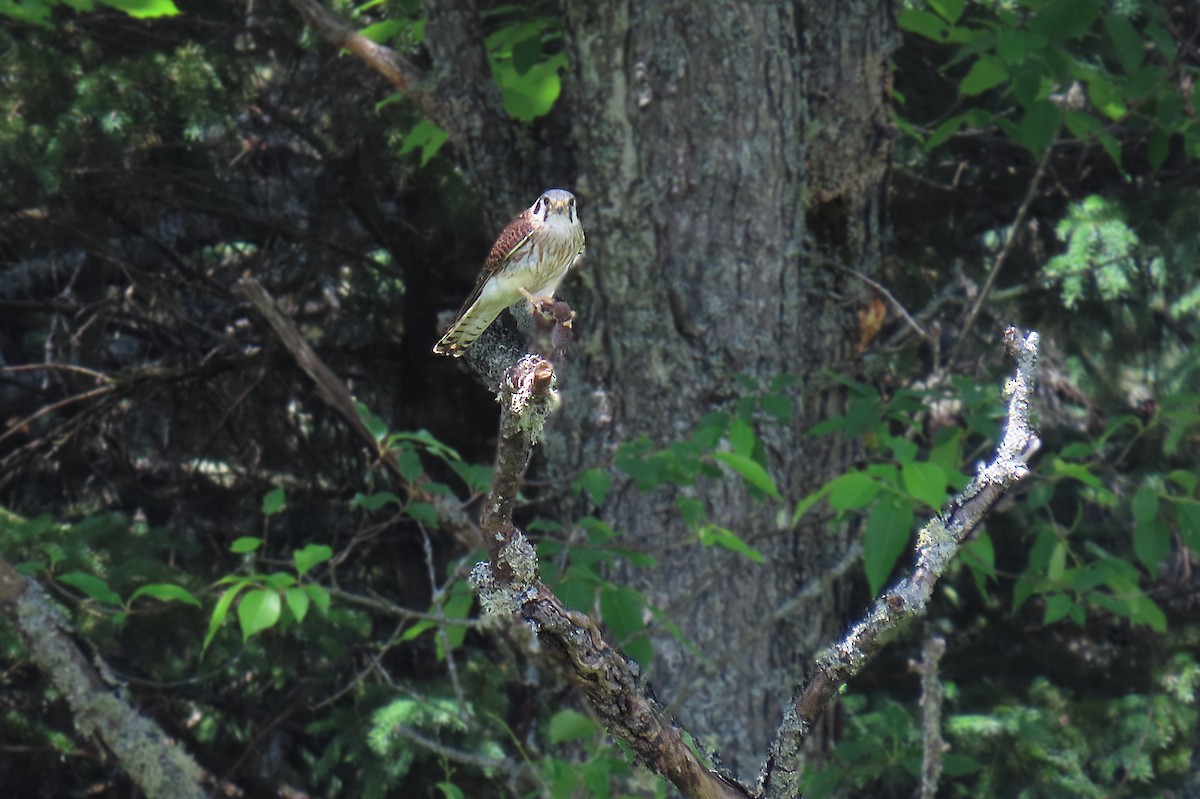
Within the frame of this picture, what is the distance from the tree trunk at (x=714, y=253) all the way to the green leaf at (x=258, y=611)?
0.95 metres

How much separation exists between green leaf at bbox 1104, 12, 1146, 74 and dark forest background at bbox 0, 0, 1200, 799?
0.02 meters

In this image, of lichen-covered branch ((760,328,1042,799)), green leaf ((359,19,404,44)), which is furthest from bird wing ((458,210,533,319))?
green leaf ((359,19,404,44))

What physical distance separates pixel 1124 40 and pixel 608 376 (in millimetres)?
1672

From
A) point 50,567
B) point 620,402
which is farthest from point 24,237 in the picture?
point 620,402

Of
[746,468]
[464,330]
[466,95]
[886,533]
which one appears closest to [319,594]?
[464,330]

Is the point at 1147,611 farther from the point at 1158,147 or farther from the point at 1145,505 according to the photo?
the point at 1158,147

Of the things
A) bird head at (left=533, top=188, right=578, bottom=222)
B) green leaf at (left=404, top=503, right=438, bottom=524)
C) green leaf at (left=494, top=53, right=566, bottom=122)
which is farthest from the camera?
green leaf at (left=494, top=53, right=566, bottom=122)

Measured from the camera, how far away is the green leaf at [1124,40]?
3.51m

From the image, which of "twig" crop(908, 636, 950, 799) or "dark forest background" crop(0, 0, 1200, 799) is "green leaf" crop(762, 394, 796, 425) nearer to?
"dark forest background" crop(0, 0, 1200, 799)

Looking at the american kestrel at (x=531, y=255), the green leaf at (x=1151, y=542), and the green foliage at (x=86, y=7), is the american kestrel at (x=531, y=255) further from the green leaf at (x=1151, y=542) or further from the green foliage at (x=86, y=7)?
the green leaf at (x=1151, y=542)

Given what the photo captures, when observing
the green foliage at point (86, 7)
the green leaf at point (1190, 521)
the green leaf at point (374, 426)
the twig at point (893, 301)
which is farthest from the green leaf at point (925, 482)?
the green foliage at point (86, 7)

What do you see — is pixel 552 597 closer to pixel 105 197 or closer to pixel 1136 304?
pixel 105 197

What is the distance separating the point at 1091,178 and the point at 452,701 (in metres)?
3.04

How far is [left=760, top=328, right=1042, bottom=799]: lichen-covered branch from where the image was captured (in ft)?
4.89
